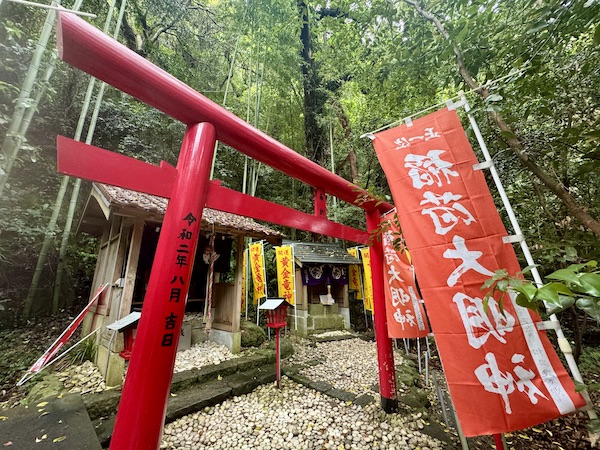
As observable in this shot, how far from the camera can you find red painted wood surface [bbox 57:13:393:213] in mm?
1312

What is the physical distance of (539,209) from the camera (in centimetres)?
414

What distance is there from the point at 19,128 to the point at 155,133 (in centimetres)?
505

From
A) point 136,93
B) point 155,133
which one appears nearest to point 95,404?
point 136,93

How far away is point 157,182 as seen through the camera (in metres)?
1.60

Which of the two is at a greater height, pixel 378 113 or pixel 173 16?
pixel 173 16

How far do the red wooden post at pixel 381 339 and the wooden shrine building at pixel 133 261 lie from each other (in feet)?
7.94

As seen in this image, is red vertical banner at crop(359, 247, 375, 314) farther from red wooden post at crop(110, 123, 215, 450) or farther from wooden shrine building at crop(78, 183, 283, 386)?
red wooden post at crop(110, 123, 215, 450)

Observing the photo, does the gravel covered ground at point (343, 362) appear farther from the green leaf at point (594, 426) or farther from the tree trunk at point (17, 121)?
the tree trunk at point (17, 121)

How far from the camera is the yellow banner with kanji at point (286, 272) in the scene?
7616mm

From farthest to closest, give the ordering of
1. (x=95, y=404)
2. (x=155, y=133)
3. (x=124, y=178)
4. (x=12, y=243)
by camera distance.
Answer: (x=155, y=133), (x=12, y=243), (x=95, y=404), (x=124, y=178)

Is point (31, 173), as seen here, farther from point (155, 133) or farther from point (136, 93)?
point (136, 93)

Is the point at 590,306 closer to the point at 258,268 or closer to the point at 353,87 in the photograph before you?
the point at 258,268

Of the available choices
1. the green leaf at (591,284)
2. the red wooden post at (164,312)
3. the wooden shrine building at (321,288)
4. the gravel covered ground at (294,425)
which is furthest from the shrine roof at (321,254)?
the green leaf at (591,284)

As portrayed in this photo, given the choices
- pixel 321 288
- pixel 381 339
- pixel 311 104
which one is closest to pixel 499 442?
pixel 381 339
